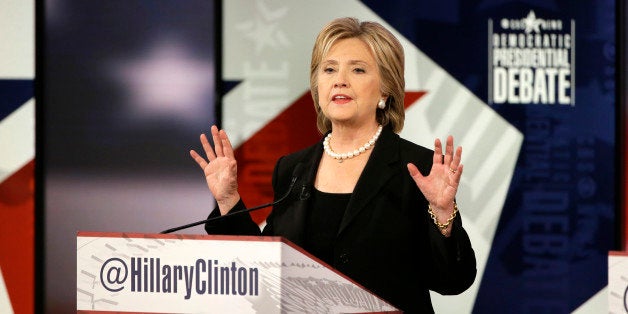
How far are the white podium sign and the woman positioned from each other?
1.20 feet

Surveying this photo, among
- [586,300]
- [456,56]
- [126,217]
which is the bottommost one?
[586,300]

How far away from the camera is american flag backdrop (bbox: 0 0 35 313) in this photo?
14.5 ft

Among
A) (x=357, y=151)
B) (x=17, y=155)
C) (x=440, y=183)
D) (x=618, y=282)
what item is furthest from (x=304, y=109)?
(x=618, y=282)

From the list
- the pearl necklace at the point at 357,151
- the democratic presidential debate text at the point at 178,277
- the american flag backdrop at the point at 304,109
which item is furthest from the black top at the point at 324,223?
the american flag backdrop at the point at 304,109

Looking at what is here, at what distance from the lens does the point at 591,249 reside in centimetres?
422

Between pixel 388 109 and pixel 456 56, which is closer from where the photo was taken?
pixel 388 109

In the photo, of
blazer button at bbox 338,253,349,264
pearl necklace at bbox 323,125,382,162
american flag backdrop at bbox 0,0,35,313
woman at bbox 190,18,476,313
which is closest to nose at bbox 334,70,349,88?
woman at bbox 190,18,476,313

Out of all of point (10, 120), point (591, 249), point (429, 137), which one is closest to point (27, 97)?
point (10, 120)

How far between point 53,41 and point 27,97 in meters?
0.29

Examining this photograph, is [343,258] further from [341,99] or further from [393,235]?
[341,99]

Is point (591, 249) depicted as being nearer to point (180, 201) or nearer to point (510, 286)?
point (510, 286)

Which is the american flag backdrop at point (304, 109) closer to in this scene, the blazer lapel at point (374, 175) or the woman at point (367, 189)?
the woman at point (367, 189)

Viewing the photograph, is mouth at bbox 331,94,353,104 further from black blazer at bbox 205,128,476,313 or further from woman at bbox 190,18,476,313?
black blazer at bbox 205,128,476,313

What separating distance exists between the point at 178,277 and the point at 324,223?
576 mm
